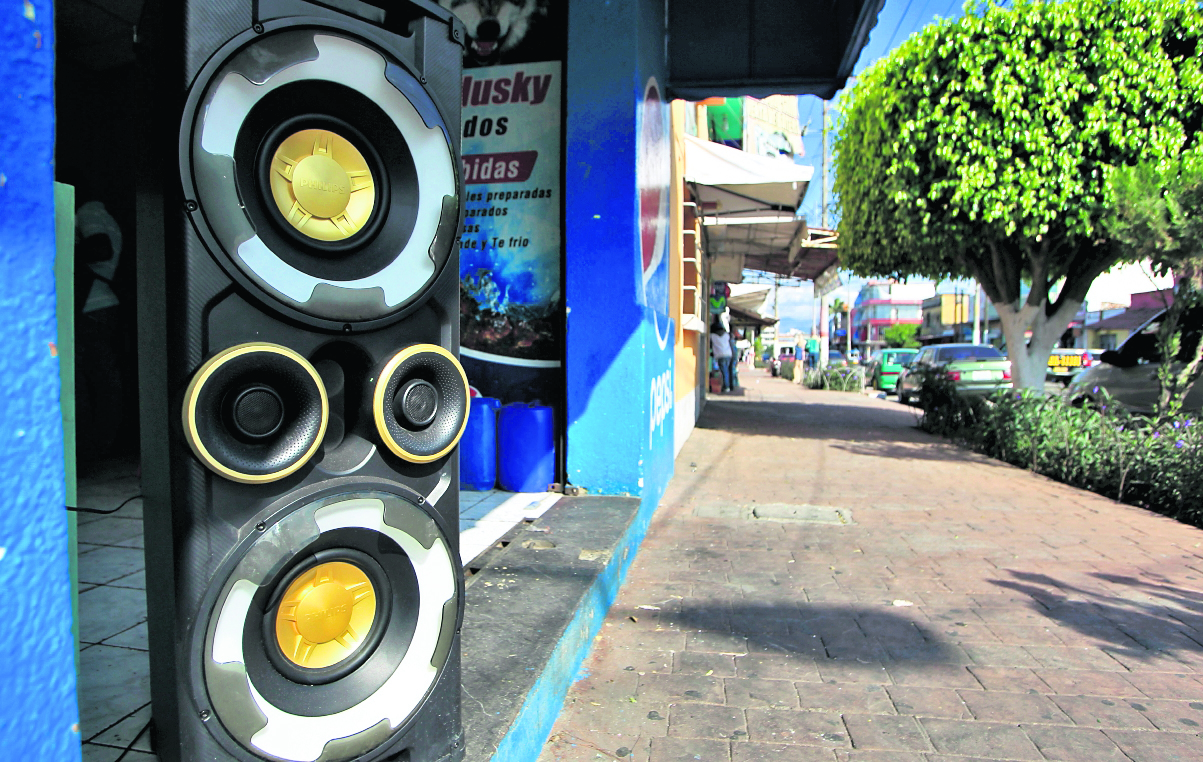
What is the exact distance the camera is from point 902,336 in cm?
6203

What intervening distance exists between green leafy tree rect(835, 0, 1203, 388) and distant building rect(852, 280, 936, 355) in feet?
210

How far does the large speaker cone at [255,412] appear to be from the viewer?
120 cm

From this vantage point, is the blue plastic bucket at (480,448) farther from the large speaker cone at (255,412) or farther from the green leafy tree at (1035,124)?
the green leafy tree at (1035,124)

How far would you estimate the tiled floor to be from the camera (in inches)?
72.6

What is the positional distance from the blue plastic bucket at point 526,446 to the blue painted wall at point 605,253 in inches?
6.1

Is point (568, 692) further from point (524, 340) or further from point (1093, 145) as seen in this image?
point (1093, 145)

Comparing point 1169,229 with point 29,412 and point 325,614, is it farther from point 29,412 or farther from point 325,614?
point 29,412

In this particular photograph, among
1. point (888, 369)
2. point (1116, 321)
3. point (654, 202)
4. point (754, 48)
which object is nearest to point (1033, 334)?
point (754, 48)

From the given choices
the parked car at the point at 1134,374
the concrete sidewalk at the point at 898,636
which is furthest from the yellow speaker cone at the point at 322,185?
the parked car at the point at 1134,374

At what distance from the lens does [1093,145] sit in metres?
7.58

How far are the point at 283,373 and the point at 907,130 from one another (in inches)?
329

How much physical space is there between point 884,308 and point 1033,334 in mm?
74527

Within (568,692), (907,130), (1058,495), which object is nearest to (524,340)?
(568,692)

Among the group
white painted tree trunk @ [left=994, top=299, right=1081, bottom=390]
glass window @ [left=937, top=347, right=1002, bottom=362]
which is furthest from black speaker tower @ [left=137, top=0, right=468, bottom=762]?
glass window @ [left=937, top=347, right=1002, bottom=362]
